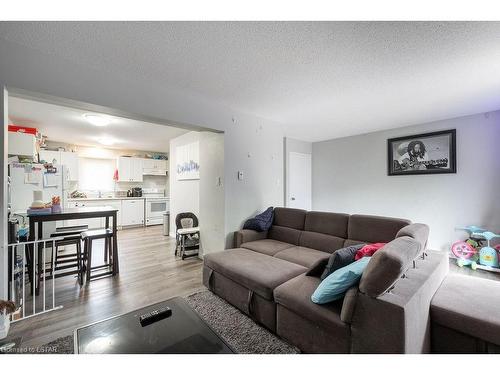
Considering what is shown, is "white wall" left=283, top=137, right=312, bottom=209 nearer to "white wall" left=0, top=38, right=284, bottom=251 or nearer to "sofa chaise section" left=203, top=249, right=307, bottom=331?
"white wall" left=0, top=38, right=284, bottom=251

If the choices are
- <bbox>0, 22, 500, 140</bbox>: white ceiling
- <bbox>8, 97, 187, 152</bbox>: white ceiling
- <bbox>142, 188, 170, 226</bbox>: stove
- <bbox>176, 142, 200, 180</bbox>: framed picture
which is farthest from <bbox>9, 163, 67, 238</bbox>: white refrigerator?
<bbox>142, 188, 170, 226</bbox>: stove

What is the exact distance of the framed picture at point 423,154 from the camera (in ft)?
11.7

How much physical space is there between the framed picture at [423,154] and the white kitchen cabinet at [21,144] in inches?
237

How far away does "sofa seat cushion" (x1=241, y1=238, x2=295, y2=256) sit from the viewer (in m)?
2.68

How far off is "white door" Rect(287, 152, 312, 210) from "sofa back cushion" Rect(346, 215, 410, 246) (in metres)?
2.26

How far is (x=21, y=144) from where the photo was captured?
305 centimetres

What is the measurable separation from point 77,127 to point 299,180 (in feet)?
15.8

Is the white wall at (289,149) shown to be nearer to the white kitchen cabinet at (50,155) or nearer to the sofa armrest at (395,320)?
the sofa armrest at (395,320)

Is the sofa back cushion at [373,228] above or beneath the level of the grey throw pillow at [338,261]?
above

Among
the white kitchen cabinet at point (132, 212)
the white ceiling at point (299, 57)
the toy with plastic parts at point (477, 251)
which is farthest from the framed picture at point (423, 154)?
the white kitchen cabinet at point (132, 212)

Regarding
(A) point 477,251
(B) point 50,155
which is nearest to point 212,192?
(A) point 477,251

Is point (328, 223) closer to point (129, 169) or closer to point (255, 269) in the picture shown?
point (255, 269)

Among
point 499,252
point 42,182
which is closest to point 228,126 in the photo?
point 42,182
